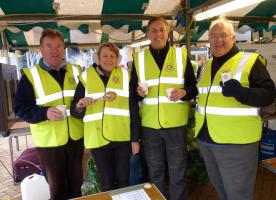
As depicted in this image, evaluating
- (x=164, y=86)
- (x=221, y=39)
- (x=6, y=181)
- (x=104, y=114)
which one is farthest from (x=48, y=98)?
(x=6, y=181)

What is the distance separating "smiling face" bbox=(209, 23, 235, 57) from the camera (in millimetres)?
1849

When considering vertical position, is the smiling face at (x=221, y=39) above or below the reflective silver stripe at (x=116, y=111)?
above

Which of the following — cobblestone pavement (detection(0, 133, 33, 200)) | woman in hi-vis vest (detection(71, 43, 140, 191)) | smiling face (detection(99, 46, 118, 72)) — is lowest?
cobblestone pavement (detection(0, 133, 33, 200))

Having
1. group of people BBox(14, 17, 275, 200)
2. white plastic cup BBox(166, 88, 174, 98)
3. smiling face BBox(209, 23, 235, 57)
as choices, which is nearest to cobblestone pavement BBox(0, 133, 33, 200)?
group of people BBox(14, 17, 275, 200)

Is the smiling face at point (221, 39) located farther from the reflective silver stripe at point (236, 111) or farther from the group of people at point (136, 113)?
the reflective silver stripe at point (236, 111)

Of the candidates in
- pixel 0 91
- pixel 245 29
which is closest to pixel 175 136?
pixel 0 91

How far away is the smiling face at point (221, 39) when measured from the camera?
185 centimetres

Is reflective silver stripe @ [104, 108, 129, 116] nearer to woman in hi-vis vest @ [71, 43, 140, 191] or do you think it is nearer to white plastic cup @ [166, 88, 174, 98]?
woman in hi-vis vest @ [71, 43, 140, 191]

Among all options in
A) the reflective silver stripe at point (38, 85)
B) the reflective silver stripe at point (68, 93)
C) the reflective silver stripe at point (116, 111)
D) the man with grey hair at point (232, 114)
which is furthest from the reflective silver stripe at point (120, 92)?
the man with grey hair at point (232, 114)

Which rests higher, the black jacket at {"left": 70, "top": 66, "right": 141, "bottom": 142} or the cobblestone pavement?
the black jacket at {"left": 70, "top": 66, "right": 141, "bottom": 142}

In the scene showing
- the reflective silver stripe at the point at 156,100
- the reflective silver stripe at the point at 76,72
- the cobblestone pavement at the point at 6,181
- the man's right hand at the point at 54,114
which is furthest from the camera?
the cobblestone pavement at the point at 6,181

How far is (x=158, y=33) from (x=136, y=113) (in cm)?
67

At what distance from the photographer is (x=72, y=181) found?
7.79 ft

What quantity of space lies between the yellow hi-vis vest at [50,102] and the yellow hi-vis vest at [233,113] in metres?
1.11
